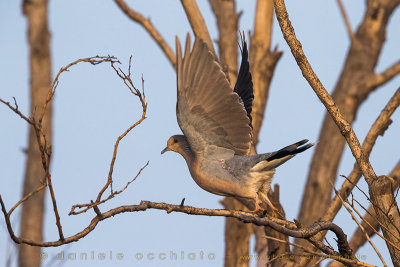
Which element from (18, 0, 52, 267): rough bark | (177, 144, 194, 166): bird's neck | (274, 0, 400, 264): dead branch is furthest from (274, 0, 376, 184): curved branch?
(18, 0, 52, 267): rough bark

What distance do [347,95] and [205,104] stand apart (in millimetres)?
5579

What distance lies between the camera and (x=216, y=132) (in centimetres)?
504

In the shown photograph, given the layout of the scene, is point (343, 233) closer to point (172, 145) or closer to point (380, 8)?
point (172, 145)

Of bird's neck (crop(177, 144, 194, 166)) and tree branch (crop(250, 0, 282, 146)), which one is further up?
tree branch (crop(250, 0, 282, 146))

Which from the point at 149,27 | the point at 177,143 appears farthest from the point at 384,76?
the point at 177,143

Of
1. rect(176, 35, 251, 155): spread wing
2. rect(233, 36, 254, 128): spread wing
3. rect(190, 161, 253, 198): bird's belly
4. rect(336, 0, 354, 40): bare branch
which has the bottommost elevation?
rect(190, 161, 253, 198): bird's belly

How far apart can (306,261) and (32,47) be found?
5.74 meters

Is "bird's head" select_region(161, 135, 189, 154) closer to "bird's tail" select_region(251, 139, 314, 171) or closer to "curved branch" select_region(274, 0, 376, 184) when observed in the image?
"bird's tail" select_region(251, 139, 314, 171)

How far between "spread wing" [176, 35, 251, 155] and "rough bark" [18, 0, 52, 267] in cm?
435

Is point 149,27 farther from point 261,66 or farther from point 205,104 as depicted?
point 205,104

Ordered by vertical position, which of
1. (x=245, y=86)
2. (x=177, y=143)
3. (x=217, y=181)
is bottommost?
(x=217, y=181)

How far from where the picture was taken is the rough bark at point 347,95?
9508 millimetres

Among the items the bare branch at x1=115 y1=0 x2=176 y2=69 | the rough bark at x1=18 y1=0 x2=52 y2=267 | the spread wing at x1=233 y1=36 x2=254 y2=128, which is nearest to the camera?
the spread wing at x1=233 y1=36 x2=254 y2=128

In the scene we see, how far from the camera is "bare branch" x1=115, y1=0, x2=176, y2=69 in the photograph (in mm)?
8289
